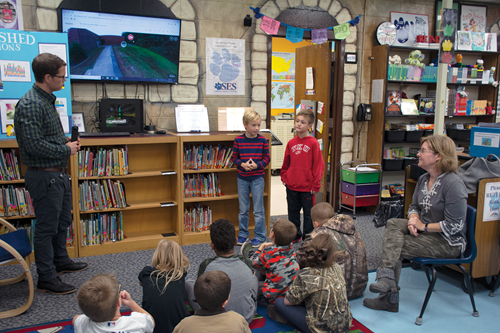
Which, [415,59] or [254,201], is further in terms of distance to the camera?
[415,59]

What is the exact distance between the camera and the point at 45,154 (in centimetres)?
273

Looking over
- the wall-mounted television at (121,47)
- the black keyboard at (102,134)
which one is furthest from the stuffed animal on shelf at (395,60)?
the black keyboard at (102,134)

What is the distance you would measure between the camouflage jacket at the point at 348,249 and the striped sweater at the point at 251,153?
1.27 meters

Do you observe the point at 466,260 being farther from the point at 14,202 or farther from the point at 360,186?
the point at 14,202

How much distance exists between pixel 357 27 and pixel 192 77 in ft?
7.46

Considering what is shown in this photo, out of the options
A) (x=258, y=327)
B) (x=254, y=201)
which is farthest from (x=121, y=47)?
(x=258, y=327)

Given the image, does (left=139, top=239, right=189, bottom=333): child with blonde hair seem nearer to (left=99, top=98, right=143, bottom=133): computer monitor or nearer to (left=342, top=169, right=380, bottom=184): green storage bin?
(left=99, top=98, right=143, bottom=133): computer monitor

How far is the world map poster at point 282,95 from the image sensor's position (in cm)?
791

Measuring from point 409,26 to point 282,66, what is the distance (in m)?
2.99

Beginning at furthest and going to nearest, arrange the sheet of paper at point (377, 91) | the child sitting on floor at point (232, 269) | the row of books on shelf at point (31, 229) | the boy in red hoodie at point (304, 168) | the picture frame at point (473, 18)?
the picture frame at point (473, 18), the sheet of paper at point (377, 91), the boy in red hoodie at point (304, 168), the row of books on shelf at point (31, 229), the child sitting on floor at point (232, 269)

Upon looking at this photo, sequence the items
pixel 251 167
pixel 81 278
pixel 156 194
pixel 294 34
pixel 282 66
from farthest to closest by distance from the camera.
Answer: pixel 282 66 < pixel 294 34 < pixel 156 194 < pixel 251 167 < pixel 81 278

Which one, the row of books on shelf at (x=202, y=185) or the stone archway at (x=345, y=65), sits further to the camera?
the stone archway at (x=345, y=65)

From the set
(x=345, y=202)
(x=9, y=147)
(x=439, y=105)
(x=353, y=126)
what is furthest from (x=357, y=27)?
(x=9, y=147)

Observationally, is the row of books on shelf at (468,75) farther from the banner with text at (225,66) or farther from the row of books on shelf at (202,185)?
the row of books on shelf at (202,185)
